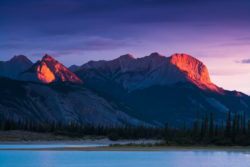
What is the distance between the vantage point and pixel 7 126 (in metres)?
162

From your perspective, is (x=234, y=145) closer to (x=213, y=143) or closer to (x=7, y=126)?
(x=213, y=143)

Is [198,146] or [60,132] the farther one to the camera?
[60,132]

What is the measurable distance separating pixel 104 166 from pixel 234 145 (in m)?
49.5

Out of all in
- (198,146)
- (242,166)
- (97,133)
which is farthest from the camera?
(97,133)

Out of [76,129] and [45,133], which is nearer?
[45,133]

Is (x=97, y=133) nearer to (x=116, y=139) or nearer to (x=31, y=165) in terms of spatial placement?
(x=116, y=139)

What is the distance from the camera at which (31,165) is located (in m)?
51.6

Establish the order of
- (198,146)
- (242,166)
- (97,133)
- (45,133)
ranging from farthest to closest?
(97,133) < (45,133) < (198,146) < (242,166)

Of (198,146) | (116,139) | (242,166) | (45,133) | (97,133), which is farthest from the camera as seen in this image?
(97,133)

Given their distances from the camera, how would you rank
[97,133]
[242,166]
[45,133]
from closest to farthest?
1. [242,166]
2. [45,133]
3. [97,133]

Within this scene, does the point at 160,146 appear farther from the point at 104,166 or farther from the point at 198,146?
the point at 104,166

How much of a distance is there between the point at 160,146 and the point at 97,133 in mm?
88297

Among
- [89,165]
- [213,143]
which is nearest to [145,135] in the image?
[213,143]

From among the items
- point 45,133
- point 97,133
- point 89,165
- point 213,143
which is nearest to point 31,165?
point 89,165
